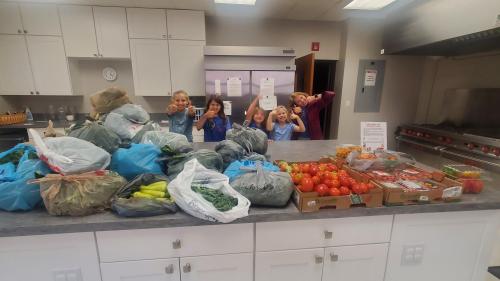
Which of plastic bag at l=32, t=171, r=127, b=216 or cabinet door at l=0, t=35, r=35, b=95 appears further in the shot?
cabinet door at l=0, t=35, r=35, b=95

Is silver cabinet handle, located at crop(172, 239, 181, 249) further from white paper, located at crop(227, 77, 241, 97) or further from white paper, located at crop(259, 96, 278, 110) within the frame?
white paper, located at crop(227, 77, 241, 97)

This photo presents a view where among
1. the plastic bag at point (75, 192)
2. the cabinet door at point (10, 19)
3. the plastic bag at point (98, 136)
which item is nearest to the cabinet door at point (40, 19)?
the cabinet door at point (10, 19)

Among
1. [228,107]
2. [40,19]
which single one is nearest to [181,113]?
[228,107]

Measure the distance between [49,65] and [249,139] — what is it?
3478 mm

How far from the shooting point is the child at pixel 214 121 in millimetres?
2219

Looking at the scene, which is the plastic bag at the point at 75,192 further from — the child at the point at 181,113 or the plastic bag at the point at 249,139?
the child at the point at 181,113

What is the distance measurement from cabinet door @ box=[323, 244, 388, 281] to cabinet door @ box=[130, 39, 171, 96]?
3.18 meters

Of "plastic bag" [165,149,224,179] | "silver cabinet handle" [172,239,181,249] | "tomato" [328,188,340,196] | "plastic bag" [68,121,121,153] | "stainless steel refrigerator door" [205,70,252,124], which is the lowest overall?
Result: "silver cabinet handle" [172,239,181,249]

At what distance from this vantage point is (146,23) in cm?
312

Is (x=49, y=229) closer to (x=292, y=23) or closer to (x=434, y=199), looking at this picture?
(x=434, y=199)

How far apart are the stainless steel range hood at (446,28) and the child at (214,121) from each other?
8.57 feet

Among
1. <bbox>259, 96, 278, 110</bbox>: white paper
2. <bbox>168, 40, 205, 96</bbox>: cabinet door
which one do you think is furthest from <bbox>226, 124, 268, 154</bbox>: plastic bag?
<bbox>168, 40, 205, 96</bbox>: cabinet door

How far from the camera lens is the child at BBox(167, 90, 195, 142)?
220 cm

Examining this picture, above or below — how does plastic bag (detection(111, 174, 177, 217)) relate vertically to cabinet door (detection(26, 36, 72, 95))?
below
